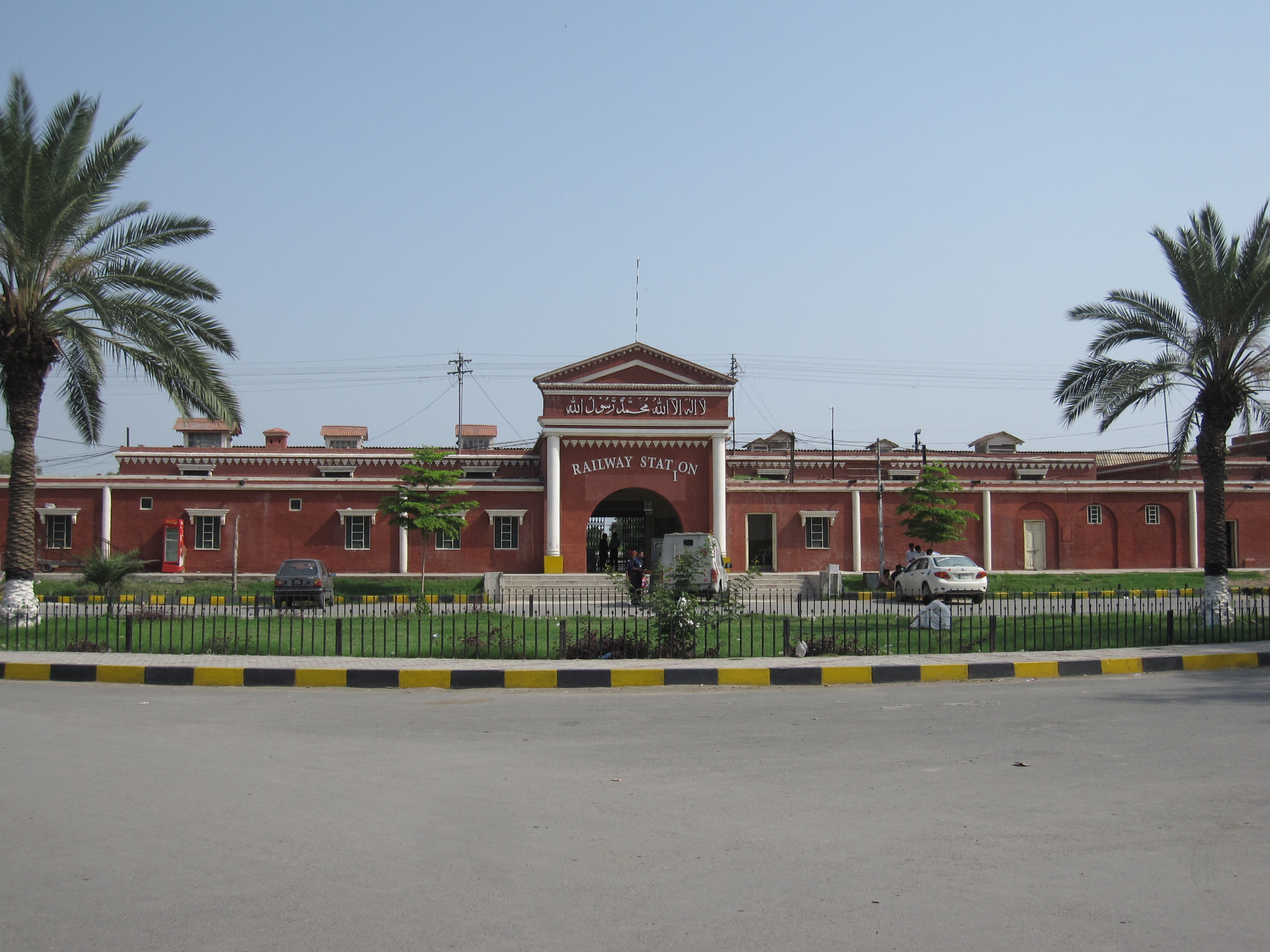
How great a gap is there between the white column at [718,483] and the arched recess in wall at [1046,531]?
11.5 meters

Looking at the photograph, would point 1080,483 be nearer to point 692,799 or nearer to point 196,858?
point 692,799

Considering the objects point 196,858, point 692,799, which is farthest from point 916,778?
point 196,858

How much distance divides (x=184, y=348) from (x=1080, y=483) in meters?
31.9

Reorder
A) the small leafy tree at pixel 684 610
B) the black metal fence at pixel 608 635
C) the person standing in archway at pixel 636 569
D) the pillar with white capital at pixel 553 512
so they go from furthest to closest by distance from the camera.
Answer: the pillar with white capital at pixel 553 512 < the person standing in archway at pixel 636 569 < the black metal fence at pixel 608 635 < the small leafy tree at pixel 684 610

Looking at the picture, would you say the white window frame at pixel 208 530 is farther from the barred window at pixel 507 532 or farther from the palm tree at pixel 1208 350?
the palm tree at pixel 1208 350

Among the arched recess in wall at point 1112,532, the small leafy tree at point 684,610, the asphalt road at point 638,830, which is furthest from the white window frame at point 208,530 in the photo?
the arched recess in wall at point 1112,532

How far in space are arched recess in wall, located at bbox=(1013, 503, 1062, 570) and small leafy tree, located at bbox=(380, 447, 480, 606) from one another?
20308 mm

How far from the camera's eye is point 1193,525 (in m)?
38.3

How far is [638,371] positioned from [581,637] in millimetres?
21162

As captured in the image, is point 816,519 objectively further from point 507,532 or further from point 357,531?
point 357,531

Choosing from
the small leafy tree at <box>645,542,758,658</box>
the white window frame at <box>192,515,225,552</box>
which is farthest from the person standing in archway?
the white window frame at <box>192,515,225,552</box>

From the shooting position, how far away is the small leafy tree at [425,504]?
30672 millimetres

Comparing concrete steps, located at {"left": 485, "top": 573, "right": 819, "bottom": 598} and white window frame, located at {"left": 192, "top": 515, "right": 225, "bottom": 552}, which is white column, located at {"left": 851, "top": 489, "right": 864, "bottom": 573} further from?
white window frame, located at {"left": 192, "top": 515, "right": 225, "bottom": 552}

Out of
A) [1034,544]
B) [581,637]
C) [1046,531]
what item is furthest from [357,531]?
[1046,531]
